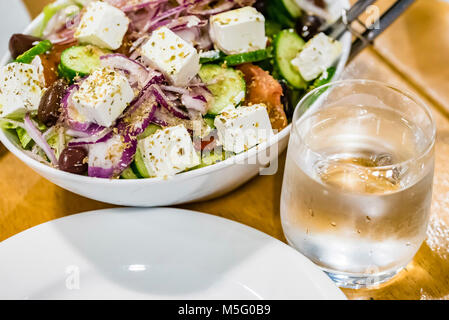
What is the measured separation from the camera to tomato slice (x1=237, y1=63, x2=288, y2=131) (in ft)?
3.98

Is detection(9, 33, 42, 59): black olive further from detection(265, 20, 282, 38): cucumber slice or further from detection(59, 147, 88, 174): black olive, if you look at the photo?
detection(265, 20, 282, 38): cucumber slice

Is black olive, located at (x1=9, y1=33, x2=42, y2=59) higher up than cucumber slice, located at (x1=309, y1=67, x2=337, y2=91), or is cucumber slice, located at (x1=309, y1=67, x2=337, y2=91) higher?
black olive, located at (x1=9, y1=33, x2=42, y2=59)

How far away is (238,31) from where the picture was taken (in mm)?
1235

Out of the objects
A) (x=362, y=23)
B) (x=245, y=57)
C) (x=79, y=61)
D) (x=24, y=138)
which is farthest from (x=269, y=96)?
(x=24, y=138)

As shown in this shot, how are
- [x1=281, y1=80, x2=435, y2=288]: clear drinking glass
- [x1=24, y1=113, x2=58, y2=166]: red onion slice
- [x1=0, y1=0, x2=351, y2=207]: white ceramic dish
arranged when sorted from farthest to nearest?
1. [x1=24, y1=113, x2=58, y2=166]: red onion slice
2. [x1=0, y1=0, x2=351, y2=207]: white ceramic dish
3. [x1=281, y1=80, x2=435, y2=288]: clear drinking glass

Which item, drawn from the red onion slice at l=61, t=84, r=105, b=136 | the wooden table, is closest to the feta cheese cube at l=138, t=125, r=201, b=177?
the red onion slice at l=61, t=84, r=105, b=136

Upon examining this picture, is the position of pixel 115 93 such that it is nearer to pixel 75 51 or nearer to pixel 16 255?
pixel 75 51

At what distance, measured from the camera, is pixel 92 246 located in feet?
3.72

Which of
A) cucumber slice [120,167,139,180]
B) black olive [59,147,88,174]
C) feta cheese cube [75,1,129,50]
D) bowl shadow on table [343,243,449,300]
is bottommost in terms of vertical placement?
bowl shadow on table [343,243,449,300]

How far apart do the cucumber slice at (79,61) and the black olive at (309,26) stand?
1.69 feet

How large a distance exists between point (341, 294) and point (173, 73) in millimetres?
572

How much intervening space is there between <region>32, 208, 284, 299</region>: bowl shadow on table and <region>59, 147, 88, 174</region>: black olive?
14 cm

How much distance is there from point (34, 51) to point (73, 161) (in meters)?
0.36

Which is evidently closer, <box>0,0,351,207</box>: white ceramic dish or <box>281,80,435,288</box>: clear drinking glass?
<box>281,80,435,288</box>: clear drinking glass
